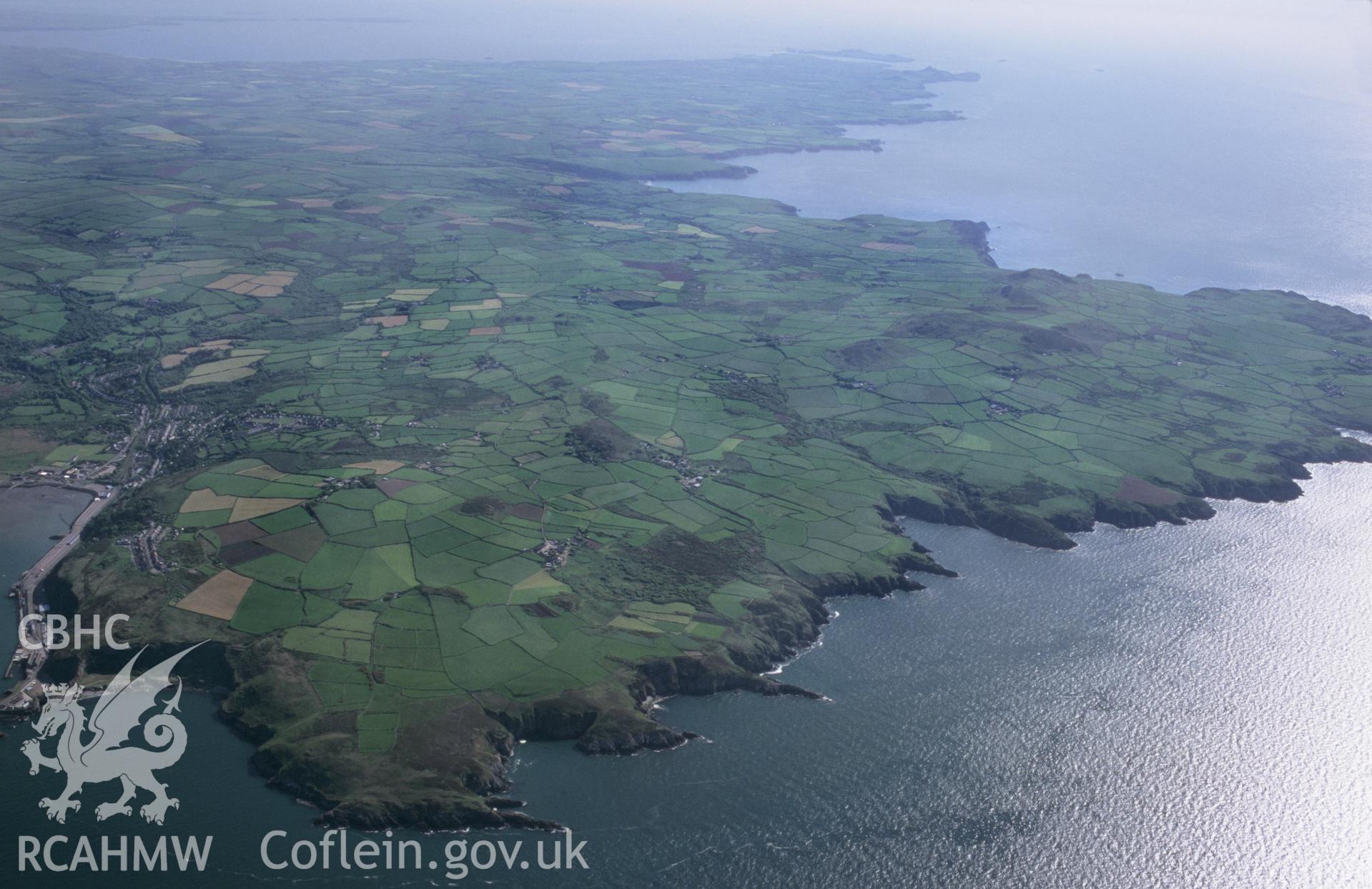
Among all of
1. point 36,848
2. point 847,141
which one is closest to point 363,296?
point 36,848
